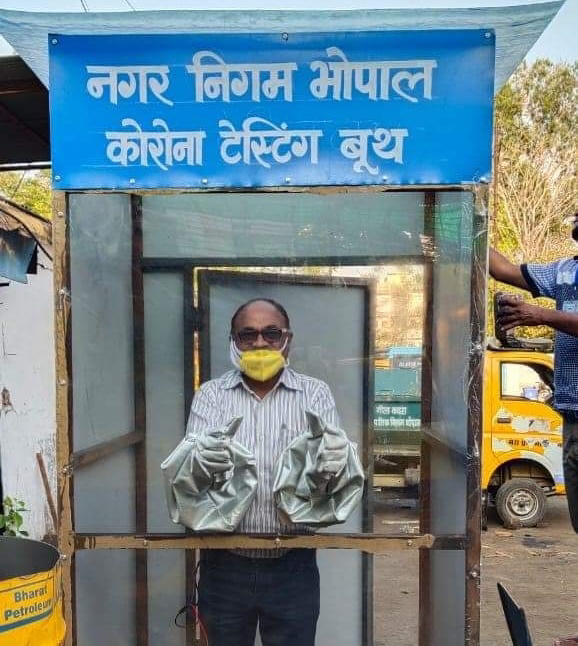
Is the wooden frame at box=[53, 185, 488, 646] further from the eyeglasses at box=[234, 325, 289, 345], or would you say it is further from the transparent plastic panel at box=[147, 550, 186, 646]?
the transparent plastic panel at box=[147, 550, 186, 646]

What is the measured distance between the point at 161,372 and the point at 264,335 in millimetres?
755

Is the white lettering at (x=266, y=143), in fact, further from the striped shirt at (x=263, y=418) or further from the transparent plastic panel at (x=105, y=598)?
the transparent plastic panel at (x=105, y=598)

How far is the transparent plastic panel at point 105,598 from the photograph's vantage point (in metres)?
2.64

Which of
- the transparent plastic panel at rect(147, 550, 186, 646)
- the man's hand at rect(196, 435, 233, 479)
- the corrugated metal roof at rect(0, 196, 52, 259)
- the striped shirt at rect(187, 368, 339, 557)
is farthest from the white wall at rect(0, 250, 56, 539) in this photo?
the man's hand at rect(196, 435, 233, 479)

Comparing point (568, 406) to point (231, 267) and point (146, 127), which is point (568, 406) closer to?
point (231, 267)

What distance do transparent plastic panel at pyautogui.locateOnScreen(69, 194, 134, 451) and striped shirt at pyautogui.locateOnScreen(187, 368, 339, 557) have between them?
17.8 inches

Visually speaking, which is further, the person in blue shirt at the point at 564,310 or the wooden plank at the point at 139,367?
the wooden plank at the point at 139,367

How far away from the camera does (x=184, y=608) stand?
316 centimetres

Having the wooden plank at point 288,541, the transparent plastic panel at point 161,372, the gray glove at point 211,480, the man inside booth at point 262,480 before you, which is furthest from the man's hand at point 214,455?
the transparent plastic panel at point 161,372

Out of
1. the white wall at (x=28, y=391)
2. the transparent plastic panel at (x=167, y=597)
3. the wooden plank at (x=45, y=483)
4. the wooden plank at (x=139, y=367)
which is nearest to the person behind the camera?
the wooden plank at (x=139, y=367)

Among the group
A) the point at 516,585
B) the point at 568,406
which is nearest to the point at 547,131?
the point at 516,585

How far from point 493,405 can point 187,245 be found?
4.20 metres

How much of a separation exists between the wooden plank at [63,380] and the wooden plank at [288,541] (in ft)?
0.21

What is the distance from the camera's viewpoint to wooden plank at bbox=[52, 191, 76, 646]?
2.17 m
